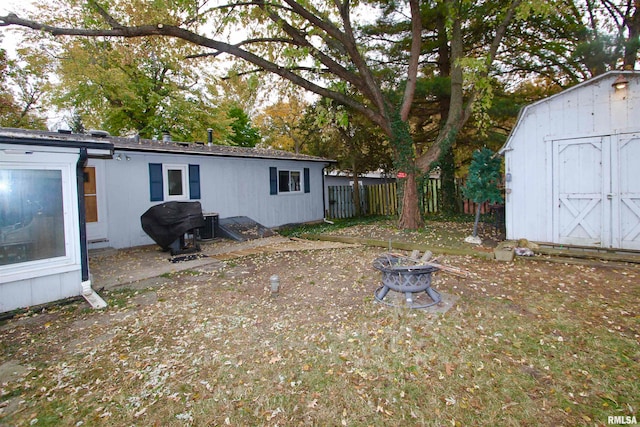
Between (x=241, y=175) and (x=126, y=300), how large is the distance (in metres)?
7.20

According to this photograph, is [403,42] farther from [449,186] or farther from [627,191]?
[627,191]

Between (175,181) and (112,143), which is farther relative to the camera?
(175,181)

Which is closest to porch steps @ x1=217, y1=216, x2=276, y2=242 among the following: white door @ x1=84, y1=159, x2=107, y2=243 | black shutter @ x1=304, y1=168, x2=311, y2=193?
white door @ x1=84, y1=159, x2=107, y2=243

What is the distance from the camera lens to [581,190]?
21.0 ft

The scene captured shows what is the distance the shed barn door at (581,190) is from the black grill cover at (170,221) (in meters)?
8.09

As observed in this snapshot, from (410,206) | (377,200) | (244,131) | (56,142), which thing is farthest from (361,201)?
(244,131)

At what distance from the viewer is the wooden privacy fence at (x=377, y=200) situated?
13634 millimetres

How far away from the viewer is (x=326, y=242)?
372 inches

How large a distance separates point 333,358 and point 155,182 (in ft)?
28.0

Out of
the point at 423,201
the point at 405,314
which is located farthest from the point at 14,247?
the point at 423,201

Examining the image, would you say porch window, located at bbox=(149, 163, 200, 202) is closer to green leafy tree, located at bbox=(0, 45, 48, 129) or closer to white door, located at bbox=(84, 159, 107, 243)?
white door, located at bbox=(84, 159, 107, 243)

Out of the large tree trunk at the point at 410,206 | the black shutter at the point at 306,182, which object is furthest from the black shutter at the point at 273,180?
the large tree trunk at the point at 410,206

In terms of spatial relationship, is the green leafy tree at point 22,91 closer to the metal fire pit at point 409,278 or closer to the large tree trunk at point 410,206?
the large tree trunk at point 410,206

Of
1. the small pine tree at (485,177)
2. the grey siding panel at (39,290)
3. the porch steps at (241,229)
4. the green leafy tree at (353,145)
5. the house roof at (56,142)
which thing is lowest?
the grey siding panel at (39,290)
